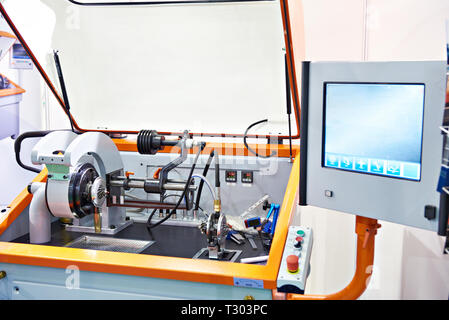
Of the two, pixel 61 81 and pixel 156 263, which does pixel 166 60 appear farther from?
pixel 156 263

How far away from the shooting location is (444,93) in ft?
3.41

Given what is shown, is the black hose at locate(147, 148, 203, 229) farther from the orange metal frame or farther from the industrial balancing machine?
the orange metal frame

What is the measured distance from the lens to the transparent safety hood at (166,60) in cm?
185

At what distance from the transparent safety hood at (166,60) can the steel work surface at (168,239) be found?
0.53 m

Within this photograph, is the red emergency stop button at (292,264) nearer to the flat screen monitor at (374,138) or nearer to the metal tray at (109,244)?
the flat screen monitor at (374,138)

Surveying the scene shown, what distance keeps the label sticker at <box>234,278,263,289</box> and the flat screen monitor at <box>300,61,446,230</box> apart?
0.99 feet

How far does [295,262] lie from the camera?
1.25m

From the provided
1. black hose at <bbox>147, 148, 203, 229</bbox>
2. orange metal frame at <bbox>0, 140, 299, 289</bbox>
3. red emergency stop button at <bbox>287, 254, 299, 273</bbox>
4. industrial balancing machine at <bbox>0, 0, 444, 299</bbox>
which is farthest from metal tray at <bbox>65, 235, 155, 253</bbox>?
red emergency stop button at <bbox>287, 254, 299, 273</bbox>

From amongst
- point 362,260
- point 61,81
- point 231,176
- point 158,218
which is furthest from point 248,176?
point 61,81

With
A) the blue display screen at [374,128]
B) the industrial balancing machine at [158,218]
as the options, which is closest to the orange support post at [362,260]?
the industrial balancing machine at [158,218]

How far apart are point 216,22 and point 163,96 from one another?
1.51 feet

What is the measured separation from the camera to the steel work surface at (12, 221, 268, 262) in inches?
63.2

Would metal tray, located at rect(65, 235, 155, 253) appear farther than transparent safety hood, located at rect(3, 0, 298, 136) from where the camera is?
No

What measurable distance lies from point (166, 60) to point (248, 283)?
3.93ft
